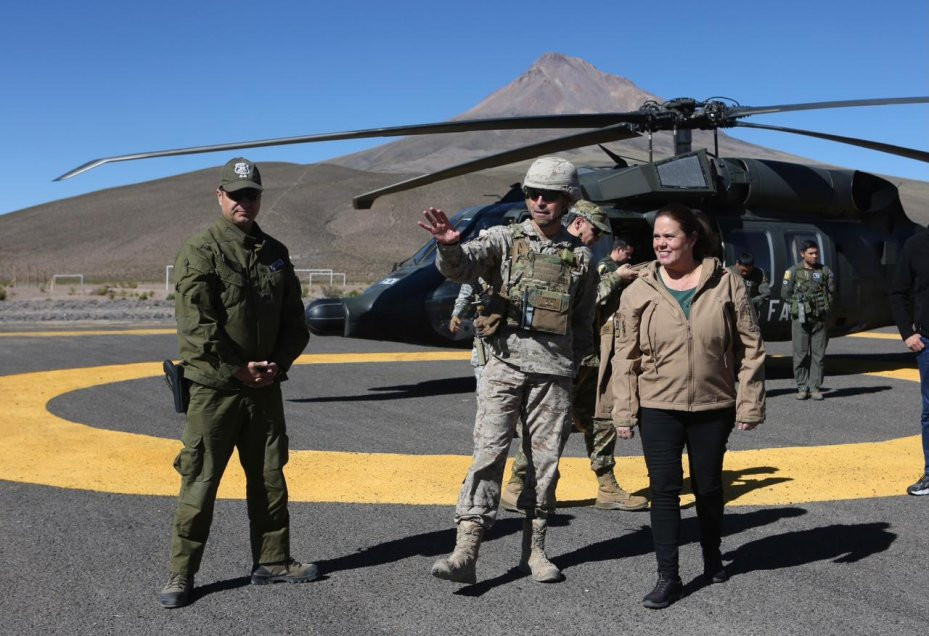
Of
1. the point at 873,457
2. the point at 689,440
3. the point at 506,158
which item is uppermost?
the point at 506,158

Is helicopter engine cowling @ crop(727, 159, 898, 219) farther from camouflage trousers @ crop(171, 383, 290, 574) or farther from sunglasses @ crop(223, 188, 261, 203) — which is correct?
camouflage trousers @ crop(171, 383, 290, 574)

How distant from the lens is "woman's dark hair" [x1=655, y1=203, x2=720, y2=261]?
4.85 metres

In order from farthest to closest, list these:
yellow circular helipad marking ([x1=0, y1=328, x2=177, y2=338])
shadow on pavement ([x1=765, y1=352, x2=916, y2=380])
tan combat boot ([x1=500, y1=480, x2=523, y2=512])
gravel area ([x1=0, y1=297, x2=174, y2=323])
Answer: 1. gravel area ([x1=0, y1=297, x2=174, y2=323])
2. yellow circular helipad marking ([x1=0, y1=328, x2=177, y2=338])
3. shadow on pavement ([x1=765, y1=352, x2=916, y2=380])
4. tan combat boot ([x1=500, y1=480, x2=523, y2=512])

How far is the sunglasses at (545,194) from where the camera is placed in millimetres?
4965

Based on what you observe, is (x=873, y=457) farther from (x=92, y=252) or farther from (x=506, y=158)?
(x=92, y=252)

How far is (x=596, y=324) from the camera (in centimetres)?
685

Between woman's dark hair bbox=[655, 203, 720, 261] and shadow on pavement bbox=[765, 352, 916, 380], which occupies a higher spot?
woman's dark hair bbox=[655, 203, 720, 261]

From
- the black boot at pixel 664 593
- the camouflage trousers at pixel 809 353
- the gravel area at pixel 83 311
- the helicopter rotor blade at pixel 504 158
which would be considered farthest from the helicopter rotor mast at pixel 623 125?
the gravel area at pixel 83 311

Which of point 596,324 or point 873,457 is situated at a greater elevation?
point 596,324

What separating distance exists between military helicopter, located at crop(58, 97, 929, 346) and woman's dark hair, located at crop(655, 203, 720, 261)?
474 cm

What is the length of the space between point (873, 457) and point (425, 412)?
4.48 m

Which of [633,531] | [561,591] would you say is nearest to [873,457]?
[633,531]

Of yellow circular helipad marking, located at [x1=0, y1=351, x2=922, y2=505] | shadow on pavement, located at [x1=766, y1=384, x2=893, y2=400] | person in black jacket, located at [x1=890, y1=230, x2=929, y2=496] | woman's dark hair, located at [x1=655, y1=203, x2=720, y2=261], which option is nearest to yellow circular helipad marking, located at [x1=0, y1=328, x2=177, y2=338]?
yellow circular helipad marking, located at [x1=0, y1=351, x2=922, y2=505]

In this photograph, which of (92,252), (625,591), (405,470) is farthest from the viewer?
(92,252)
